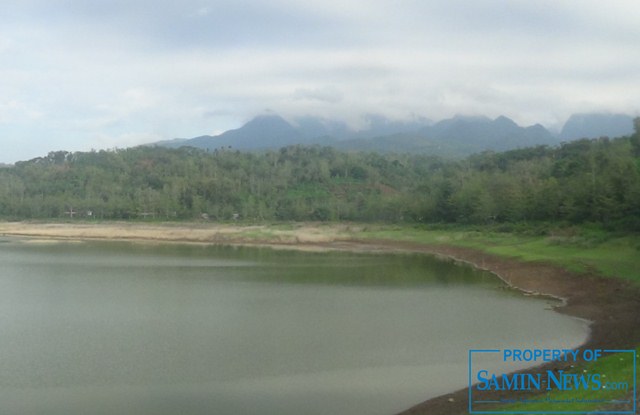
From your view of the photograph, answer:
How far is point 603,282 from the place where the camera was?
26453 mm

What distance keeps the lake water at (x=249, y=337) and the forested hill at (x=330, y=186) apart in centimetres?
2072

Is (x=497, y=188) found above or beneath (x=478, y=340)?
above

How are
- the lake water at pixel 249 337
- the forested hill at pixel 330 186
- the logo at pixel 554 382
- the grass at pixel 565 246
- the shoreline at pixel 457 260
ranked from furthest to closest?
the forested hill at pixel 330 186, the grass at pixel 565 246, the shoreline at pixel 457 260, the lake water at pixel 249 337, the logo at pixel 554 382

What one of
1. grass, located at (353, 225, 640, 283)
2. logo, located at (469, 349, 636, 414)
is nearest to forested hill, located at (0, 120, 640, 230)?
grass, located at (353, 225, 640, 283)

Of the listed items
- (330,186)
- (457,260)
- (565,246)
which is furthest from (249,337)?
(330,186)

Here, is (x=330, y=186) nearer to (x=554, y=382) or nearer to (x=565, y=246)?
(x=565, y=246)

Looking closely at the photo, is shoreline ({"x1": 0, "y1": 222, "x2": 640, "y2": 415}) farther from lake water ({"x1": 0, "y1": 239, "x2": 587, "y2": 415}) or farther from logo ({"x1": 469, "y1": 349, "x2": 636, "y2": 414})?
lake water ({"x1": 0, "y1": 239, "x2": 587, "y2": 415})

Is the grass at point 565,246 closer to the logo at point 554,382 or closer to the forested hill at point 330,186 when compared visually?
the forested hill at point 330,186

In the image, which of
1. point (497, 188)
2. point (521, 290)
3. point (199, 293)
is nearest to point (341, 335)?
point (199, 293)

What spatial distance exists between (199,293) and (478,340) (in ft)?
46.1

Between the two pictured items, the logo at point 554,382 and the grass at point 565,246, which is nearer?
the logo at point 554,382

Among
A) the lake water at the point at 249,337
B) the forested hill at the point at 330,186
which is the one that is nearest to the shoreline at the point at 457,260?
the lake water at the point at 249,337

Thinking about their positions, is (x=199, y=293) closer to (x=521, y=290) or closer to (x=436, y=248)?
(x=521, y=290)

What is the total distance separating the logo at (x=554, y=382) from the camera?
32.6 ft
